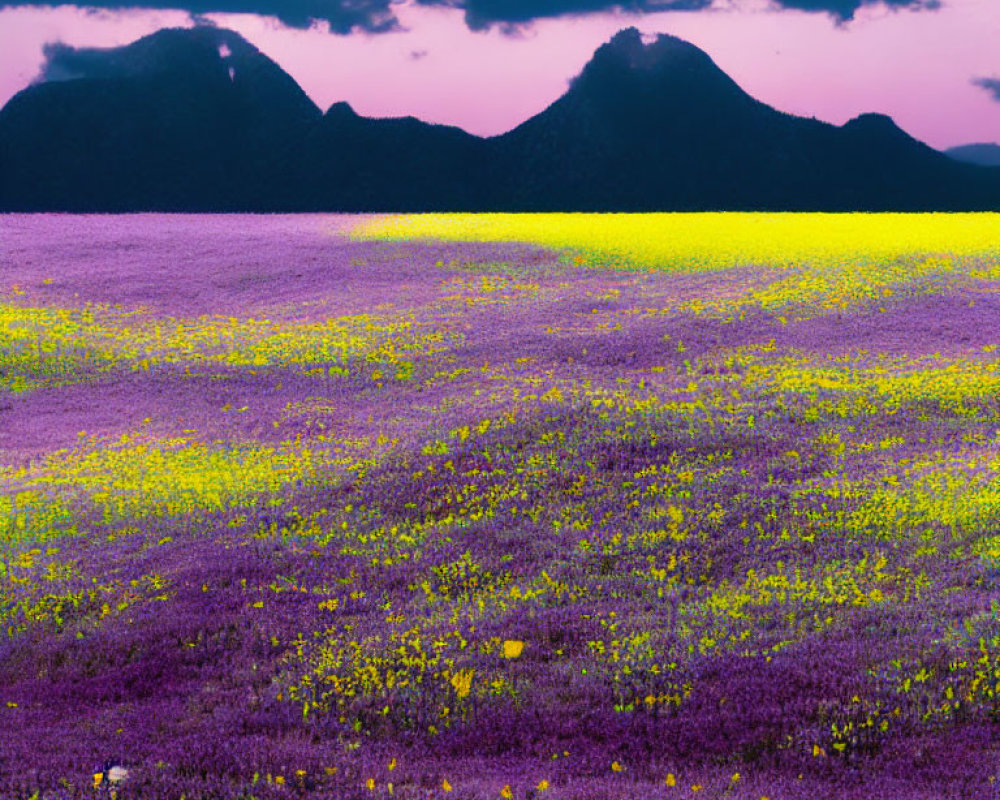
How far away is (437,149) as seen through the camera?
137375 millimetres

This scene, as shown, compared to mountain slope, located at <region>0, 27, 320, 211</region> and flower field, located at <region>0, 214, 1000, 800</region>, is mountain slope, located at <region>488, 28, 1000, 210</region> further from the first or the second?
flower field, located at <region>0, 214, 1000, 800</region>

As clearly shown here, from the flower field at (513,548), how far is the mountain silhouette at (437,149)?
8338cm

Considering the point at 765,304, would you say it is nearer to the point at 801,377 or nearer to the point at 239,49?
the point at 801,377

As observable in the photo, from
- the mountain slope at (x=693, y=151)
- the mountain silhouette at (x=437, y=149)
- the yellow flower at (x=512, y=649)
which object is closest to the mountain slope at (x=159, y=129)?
the mountain silhouette at (x=437, y=149)

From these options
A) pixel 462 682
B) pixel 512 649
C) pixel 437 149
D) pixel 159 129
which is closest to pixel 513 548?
pixel 512 649

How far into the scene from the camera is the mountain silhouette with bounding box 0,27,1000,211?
415 ft

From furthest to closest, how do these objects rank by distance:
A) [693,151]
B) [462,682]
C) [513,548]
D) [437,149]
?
[693,151] < [437,149] < [513,548] < [462,682]

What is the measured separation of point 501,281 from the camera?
37719 millimetres

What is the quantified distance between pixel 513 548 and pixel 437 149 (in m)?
129

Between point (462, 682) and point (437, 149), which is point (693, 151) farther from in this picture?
point (462, 682)

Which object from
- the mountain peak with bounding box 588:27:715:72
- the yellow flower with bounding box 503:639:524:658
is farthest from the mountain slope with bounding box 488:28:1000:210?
the yellow flower with bounding box 503:639:524:658

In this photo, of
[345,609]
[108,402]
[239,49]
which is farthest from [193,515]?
[239,49]

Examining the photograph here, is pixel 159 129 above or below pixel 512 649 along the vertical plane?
above

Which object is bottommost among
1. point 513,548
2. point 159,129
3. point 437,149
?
point 513,548
